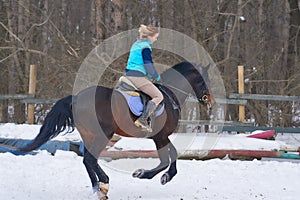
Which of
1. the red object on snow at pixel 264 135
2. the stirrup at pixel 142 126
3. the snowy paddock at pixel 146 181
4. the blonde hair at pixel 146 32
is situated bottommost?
the snowy paddock at pixel 146 181

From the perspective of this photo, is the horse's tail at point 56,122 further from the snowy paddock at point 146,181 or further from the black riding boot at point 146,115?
the black riding boot at point 146,115

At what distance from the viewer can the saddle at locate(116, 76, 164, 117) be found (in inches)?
224

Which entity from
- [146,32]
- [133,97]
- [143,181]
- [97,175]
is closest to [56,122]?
[97,175]

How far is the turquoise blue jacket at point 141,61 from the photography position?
5.56m

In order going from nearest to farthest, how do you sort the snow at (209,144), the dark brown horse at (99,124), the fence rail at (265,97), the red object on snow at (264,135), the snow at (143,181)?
the dark brown horse at (99,124), the snow at (143,181), the snow at (209,144), the red object on snow at (264,135), the fence rail at (265,97)

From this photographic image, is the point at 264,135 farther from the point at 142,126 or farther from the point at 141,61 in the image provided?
the point at 141,61

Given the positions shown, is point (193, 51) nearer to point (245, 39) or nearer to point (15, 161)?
point (245, 39)

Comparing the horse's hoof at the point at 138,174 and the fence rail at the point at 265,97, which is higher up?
the fence rail at the point at 265,97

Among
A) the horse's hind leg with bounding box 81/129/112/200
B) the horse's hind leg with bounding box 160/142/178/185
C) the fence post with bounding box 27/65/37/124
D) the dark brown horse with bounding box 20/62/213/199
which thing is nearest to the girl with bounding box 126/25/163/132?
the dark brown horse with bounding box 20/62/213/199

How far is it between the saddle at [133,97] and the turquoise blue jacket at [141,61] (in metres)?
0.15

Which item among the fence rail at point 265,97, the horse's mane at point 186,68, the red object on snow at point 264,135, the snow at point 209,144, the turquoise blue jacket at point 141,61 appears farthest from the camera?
the fence rail at point 265,97

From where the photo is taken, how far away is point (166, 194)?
19.4 feet

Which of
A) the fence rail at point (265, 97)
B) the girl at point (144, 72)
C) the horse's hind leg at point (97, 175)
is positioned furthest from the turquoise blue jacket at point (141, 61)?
the fence rail at point (265, 97)

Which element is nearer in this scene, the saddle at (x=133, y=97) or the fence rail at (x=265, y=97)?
the saddle at (x=133, y=97)
